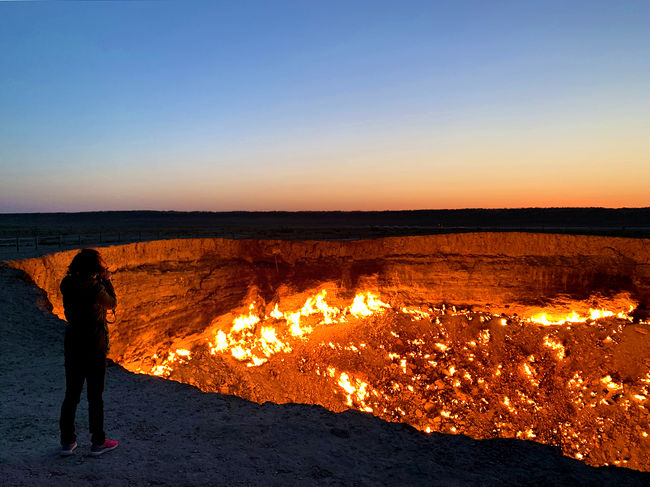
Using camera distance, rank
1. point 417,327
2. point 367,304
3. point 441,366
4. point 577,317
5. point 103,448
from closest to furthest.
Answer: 1. point 103,448
2. point 441,366
3. point 577,317
4. point 417,327
5. point 367,304

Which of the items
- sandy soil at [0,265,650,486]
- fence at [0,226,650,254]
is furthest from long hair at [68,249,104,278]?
fence at [0,226,650,254]

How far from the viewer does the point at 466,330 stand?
22.0 meters

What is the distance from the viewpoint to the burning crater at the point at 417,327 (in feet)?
53.5

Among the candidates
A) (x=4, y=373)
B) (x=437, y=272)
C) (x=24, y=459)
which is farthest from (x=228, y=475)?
(x=437, y=272)

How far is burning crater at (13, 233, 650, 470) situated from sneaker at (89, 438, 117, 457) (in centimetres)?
1047

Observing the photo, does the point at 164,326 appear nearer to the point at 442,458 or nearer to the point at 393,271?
the point at 393,271

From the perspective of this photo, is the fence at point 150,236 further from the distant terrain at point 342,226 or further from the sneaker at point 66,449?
the sneaker at point 66,449

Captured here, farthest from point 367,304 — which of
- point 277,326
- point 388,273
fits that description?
point 277,326

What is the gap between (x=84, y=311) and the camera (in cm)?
430

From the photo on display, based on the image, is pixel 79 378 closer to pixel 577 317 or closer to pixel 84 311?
pixel 84 311

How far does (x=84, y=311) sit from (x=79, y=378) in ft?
2.34

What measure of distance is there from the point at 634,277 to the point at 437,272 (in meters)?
9.41

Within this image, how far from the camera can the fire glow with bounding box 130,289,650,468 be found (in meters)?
15.9

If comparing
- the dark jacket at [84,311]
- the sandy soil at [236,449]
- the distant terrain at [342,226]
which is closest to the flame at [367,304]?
the distant terrain at [342,226]
